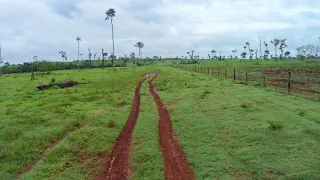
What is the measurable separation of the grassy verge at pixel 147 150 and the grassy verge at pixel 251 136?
1.24 m

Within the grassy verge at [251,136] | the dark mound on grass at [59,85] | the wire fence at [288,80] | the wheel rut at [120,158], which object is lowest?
the wheel rut at [120,158]

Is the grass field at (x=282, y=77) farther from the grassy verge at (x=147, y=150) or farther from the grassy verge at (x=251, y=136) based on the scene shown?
the grassy verge at (x=147, y=150)

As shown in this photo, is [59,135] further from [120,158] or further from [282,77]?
[282,77]

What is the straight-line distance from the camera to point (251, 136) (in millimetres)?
15570

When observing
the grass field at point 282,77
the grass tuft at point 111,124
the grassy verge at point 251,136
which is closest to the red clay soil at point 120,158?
the grass tuft at point 111,124

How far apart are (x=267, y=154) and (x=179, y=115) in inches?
383

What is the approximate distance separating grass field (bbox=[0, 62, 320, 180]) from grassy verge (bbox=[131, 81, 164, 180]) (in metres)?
0.04

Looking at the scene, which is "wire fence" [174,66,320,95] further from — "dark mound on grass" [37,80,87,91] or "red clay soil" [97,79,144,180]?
"dark mound on grass" [37,80,87,91]

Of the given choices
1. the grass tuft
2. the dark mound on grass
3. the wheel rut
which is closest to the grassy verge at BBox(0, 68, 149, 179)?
the grass tuft

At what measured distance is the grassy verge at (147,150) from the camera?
40.2ft

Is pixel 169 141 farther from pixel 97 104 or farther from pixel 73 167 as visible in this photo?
pixel 97 104

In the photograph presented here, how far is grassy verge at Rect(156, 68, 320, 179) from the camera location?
11930 mm

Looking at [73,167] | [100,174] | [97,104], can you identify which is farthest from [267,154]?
[97,104]

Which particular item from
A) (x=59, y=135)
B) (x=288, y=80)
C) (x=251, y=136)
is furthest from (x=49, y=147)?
(x=288, y=80)
